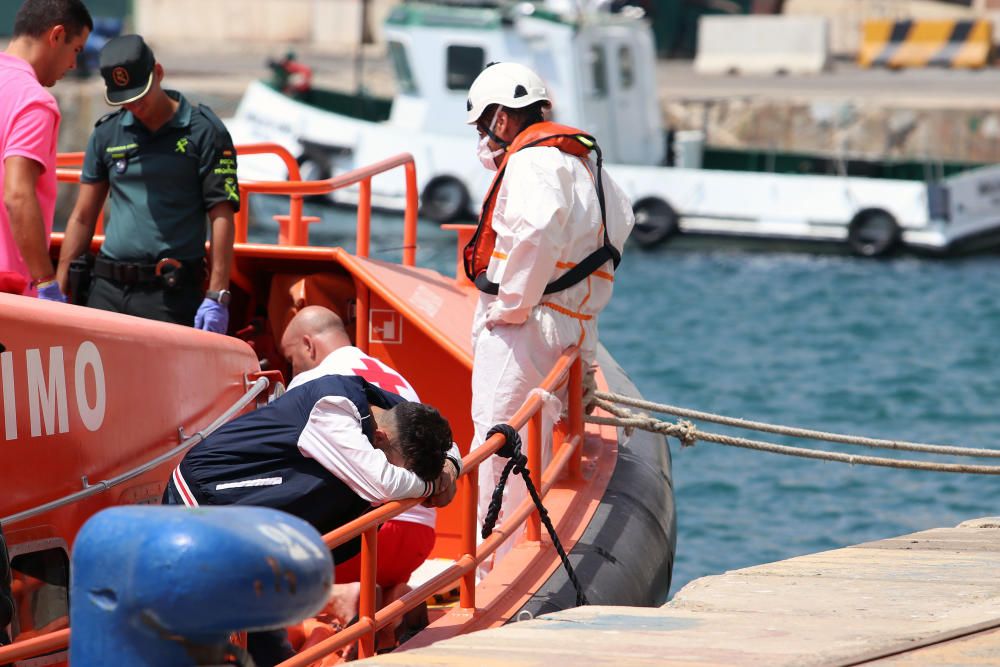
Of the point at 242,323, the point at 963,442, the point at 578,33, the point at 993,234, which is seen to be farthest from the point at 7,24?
the point at 242,323

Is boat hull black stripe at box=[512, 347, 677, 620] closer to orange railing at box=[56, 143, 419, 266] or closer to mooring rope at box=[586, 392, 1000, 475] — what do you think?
mooring rope at box=[586, 392, 1000, 475]

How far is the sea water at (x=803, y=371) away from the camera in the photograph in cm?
1162

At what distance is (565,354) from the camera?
18.2 feet

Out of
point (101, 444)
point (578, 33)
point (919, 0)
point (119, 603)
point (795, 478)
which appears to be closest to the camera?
point (119, 603)

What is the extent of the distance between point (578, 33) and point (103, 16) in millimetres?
18994

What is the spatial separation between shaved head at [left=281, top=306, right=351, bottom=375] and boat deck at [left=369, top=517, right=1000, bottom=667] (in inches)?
64.7

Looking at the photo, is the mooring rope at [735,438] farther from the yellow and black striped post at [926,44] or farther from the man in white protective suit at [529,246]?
the yellow and black striped post at [926,44]

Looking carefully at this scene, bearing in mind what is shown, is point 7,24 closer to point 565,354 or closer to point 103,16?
point 103,16

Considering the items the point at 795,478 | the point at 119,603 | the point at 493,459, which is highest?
the point at 119,603

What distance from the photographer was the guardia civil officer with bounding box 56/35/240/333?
5.98 metres

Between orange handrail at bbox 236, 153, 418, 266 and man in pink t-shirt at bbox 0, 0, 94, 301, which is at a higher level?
man in pink t-shirt at bbox 0, 0, 94, 301

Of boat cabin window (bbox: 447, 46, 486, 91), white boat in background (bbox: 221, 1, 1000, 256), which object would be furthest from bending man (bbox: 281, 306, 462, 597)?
boat cabin window (bbox: 447, 46, 486, 91)

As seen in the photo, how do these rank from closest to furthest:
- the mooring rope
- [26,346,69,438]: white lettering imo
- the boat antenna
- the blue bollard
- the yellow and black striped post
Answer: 1. the blue bollard
2. [26,346,69,438]: white lettering imo
3. the mooring rope
4. the boat antenna
5. the yellow and black striped post

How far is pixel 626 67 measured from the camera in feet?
81.6
